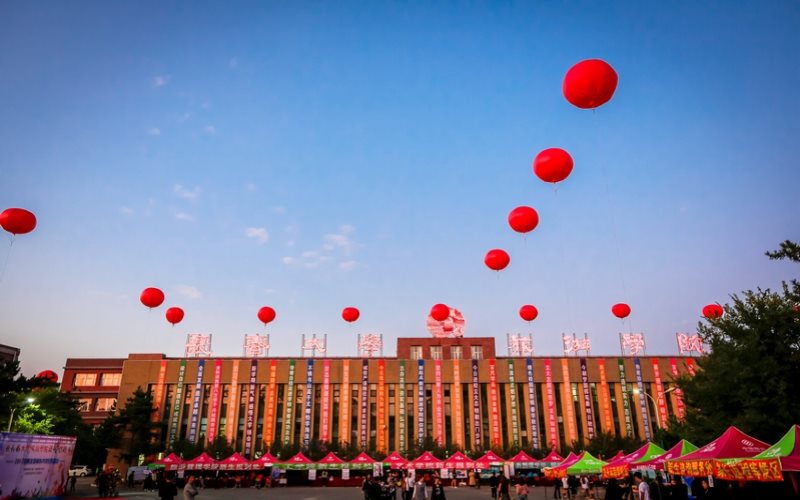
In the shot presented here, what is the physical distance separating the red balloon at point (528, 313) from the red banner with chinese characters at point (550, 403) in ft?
85.3

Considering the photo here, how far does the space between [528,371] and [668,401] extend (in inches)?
551

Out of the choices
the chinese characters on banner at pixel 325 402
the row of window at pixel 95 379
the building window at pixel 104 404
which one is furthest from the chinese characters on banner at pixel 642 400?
the row of window at pixel 95 379

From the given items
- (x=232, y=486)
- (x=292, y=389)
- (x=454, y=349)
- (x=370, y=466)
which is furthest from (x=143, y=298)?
(x=454, y=349)

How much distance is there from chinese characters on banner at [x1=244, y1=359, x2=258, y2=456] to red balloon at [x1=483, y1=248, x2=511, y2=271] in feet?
138

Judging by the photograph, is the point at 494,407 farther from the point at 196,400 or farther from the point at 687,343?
the point at 196,400

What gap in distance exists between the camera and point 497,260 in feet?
64.8

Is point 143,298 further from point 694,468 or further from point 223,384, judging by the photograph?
point 223,384

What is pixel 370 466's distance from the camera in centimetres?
3959

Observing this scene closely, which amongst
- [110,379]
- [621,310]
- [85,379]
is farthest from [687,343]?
[85,379]

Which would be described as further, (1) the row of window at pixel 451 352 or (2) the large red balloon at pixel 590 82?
(1) the row of window at pixel 451 352

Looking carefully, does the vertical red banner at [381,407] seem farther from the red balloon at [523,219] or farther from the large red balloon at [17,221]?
the large red balloon at [17,221]

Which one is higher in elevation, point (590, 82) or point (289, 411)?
point (590, 82)

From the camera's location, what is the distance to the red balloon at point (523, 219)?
1603 centimetres

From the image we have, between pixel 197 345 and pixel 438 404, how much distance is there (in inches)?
1023
